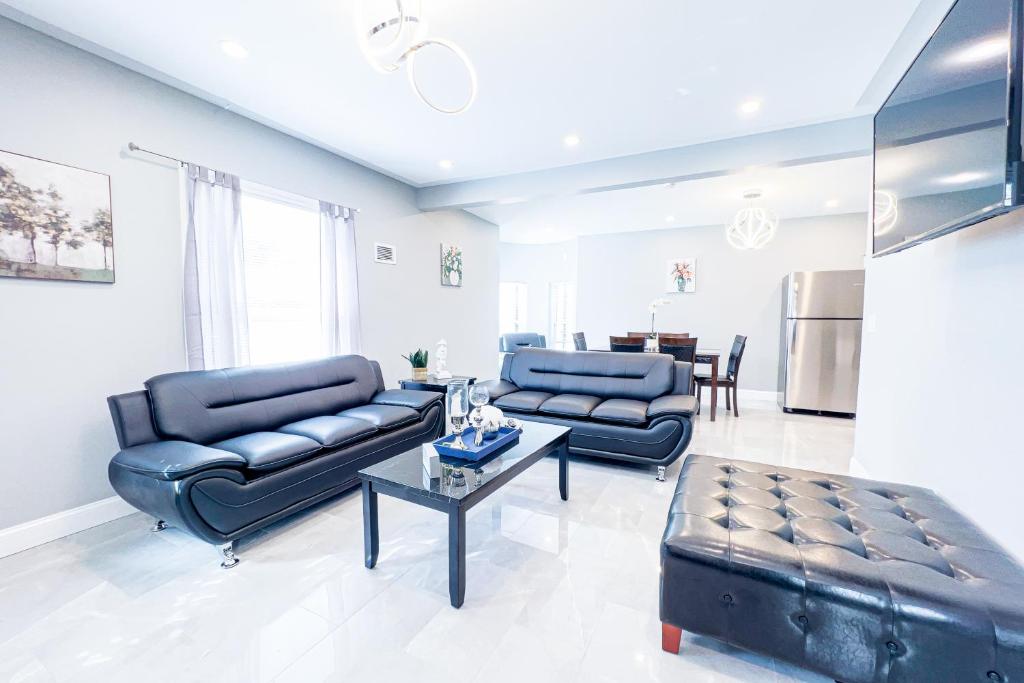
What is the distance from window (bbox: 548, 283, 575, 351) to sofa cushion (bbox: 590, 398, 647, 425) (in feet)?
18.1

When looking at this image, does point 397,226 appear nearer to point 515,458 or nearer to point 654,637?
point 515,458

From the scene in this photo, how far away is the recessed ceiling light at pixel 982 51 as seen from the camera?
1.15 meters

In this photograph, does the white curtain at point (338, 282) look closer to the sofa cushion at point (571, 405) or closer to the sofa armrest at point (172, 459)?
the sofa armrest at point (172, 459)

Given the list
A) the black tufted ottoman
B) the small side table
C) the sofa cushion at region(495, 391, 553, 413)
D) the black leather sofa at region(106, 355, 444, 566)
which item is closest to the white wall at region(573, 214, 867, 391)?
the sofa cushion at region(495, 391, 553, 413)

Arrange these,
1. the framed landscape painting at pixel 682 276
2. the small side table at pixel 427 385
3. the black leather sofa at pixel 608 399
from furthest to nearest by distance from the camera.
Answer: the framed landscape painting at pixel 682 276
the small side table at pixel 427 385
the black leather sofa at pixel 608 399

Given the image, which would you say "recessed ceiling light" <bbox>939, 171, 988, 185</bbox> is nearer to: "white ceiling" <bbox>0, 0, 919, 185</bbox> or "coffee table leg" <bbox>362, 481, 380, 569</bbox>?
"white ceiling" <bbox>0, 0, 919, 185</bbox>

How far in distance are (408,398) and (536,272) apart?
6.10 meters

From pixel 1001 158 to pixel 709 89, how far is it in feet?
6.04

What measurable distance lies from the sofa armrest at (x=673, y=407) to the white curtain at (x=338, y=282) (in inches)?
108

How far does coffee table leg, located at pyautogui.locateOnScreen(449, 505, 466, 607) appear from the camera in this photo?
1.67 m

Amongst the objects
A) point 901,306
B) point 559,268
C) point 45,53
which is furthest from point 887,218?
point 559,268

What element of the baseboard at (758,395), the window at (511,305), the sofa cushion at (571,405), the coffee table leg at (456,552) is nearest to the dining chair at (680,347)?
the sofa cushion at (571,405)

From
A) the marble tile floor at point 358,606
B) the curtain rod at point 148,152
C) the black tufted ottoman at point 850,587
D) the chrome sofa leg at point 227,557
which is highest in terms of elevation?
the curtain rod at point 148,152

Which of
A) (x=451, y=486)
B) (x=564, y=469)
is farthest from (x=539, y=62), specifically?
(x=564, y=469)
